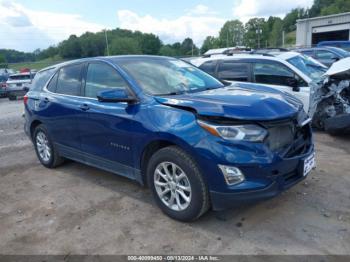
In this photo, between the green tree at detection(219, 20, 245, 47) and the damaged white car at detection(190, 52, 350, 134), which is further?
the green tree at detection(219, 20, 245, 47)

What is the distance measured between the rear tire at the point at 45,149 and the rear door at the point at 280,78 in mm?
4291

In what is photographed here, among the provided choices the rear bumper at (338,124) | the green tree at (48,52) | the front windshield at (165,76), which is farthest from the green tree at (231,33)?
the front windshield at (165,76)

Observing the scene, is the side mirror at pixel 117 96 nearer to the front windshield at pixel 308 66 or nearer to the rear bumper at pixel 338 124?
the rear bumper at pixel 338 124

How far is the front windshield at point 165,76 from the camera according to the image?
3955 millimetres

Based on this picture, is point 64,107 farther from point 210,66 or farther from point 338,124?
point 338,124

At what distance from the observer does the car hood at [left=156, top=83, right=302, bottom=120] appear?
316cm

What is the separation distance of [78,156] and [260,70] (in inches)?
169

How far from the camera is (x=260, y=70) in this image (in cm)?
715

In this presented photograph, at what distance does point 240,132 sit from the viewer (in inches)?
122

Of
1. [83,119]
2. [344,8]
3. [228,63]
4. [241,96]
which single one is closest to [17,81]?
[228,63]

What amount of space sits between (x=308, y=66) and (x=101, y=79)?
16.8ft

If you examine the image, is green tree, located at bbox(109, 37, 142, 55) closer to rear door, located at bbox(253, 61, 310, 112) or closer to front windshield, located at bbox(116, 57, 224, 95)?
rear door, located at bbox(253, 61, 310, 112)

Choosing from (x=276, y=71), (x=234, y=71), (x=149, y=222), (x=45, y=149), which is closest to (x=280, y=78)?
(x=276, y=71)

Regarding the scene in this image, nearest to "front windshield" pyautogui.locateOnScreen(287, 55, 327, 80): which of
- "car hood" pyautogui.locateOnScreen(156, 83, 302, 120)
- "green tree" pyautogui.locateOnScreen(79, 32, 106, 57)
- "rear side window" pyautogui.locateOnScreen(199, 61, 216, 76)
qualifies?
"rear side window" pyautogui.locateOnScreen(199, 61, 216, 76)
